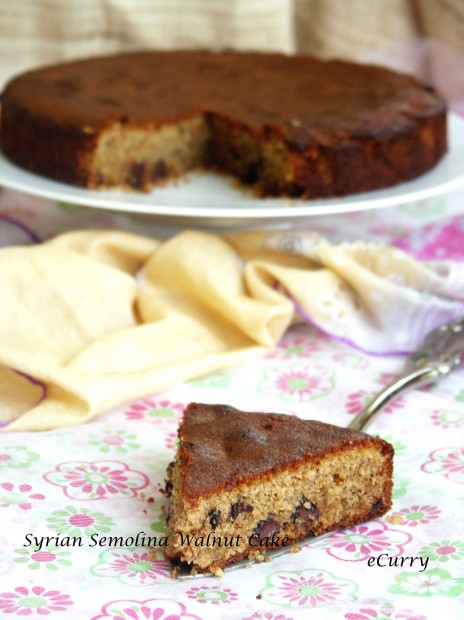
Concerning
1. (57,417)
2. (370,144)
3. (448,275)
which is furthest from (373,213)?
(57,417)

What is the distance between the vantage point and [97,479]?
1.86m

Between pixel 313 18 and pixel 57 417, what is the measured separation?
8.80ft

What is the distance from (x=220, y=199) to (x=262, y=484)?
1.36 m

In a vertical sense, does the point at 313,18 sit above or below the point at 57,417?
above

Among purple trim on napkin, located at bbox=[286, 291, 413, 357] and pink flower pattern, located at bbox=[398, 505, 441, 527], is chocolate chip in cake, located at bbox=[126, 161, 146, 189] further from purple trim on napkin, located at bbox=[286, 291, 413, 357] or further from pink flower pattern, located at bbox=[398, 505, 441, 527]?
pink flower pattern, located at bbox=[398, 505, 441, 527]

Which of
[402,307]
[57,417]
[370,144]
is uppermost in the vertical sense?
[370,144]

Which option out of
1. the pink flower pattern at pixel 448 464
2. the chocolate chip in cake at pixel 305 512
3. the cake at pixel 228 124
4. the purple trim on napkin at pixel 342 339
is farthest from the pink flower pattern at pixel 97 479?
the cake at pixel 228 124

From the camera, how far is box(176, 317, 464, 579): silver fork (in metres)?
2.07

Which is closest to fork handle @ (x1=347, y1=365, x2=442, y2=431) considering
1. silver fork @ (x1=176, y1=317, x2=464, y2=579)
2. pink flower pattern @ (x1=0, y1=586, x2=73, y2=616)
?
silver fork @ (x1=176, y1=317, x2=464, y2=579)

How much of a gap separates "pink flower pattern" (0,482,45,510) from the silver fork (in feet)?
2.25

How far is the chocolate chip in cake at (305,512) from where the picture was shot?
170cm

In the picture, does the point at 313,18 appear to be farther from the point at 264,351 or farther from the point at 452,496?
the point at 452,496

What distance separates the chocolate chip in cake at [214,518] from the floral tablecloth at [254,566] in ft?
0.29

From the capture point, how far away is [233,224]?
111 inches
